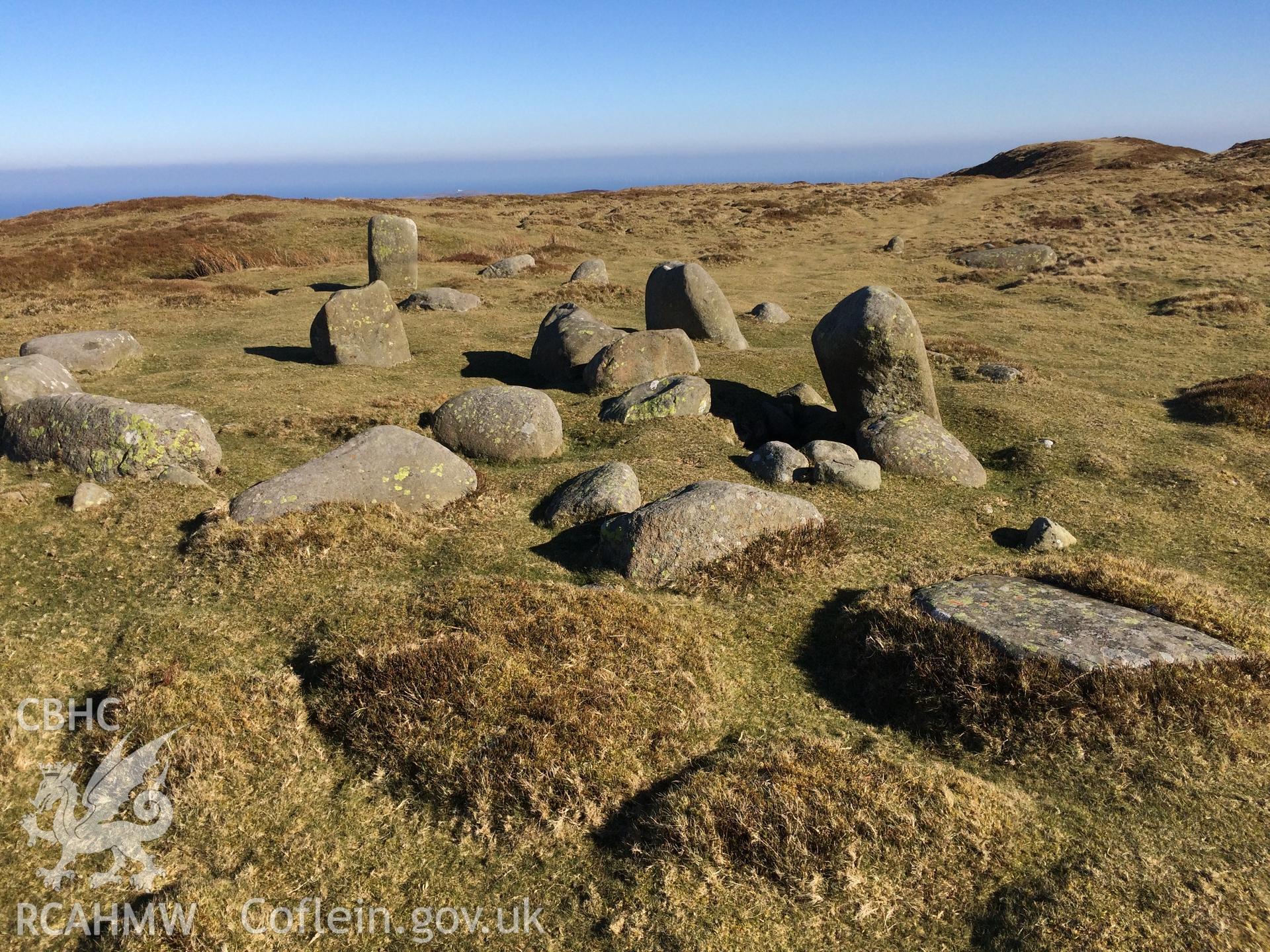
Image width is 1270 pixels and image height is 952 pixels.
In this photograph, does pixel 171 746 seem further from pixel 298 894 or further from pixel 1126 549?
pixel 1126 549

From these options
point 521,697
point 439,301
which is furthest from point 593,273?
point 521,697

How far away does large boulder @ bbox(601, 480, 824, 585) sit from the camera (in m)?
10.4

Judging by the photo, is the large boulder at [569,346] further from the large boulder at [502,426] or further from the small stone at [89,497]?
the small stone at [89,497]

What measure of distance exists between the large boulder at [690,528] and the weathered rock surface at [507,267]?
2836 centimetres

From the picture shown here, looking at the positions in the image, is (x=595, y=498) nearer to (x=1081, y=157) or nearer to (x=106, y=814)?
(x=106, y=814)

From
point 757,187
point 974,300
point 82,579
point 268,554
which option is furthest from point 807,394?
point 757,187

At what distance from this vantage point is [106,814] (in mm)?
6457

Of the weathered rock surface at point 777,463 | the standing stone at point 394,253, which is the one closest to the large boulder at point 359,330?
the standing stone at point 394,253

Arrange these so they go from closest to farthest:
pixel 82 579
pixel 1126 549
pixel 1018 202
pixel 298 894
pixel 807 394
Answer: pixel 298 894
pixel 82 579
pixel 1126 549
pixel 807 394
pixel 1018 202

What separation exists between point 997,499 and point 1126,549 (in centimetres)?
237

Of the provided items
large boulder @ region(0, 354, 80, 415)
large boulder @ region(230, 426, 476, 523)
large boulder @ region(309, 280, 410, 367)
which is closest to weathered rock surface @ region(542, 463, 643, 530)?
large boulder @ region(230, 426, 476, 523)

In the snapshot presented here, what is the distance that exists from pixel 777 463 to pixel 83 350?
63.8 ft

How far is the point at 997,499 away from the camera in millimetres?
13711

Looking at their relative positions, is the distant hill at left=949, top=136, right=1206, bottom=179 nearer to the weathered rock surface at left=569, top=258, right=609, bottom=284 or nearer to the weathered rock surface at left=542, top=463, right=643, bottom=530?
the weathered rock surface at left=569, top=258, right=609, bottom=284
